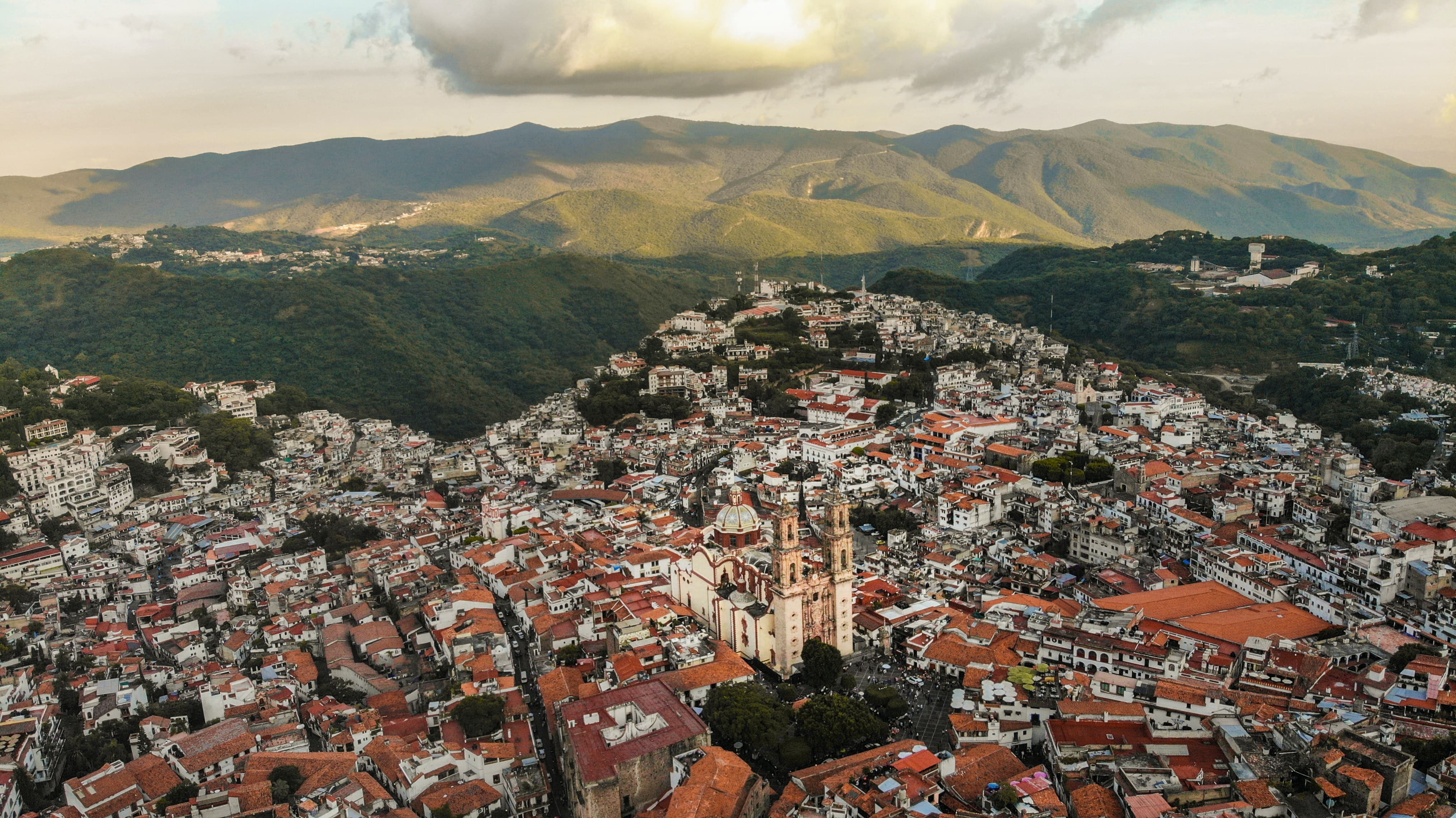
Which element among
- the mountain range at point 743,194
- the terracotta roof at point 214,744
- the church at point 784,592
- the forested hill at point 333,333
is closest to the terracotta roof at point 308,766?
the terracotta roof at point 214,744

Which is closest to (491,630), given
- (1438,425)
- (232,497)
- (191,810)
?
(191,810)

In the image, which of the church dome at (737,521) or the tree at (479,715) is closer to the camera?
the tree at (479,715)

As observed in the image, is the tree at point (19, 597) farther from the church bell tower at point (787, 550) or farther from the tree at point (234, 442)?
the church bell tower at point (787, 550)

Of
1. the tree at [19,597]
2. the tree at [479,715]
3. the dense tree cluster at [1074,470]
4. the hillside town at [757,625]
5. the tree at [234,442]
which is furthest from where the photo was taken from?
the tree at [234,442]

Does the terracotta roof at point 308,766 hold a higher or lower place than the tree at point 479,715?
lower

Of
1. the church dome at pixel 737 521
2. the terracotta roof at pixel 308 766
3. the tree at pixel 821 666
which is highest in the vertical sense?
the church dome at pixel 737 521

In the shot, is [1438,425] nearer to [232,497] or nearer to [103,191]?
[232,497]

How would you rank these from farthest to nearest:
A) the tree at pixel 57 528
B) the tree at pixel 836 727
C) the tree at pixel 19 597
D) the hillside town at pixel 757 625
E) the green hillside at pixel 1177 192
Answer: the green hillside at pixel 1177 192, the tree at pixel 57 528, the tree at pixel 19 597, the tree at pixel 836 727, the hillside town at pixel 757 625
